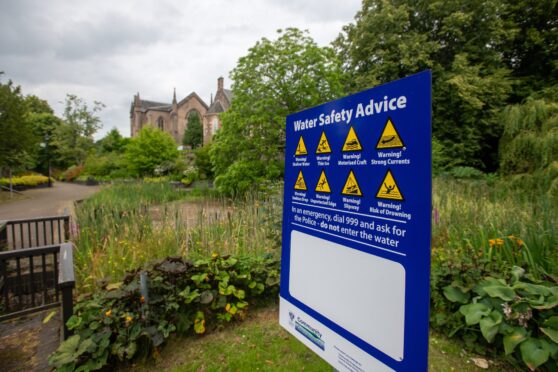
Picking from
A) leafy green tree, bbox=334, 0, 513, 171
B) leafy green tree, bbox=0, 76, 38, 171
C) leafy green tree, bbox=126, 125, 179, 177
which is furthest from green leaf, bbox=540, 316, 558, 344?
leafy green tree, bbox=0, 76, 38, 171

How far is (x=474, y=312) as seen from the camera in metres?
2.31

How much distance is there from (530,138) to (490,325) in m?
8.03

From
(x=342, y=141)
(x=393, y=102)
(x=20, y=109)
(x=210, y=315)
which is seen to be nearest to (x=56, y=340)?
(x=210, y=315)

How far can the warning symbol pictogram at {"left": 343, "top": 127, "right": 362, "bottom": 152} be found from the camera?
1.25 metres

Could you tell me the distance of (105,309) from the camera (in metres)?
2.38

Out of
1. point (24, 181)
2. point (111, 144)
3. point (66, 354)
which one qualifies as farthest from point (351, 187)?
point (111, 144)

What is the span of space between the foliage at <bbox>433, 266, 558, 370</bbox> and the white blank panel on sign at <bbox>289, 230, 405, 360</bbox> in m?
1.60

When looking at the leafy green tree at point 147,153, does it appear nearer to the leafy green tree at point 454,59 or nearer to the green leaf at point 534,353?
the leafy green tree at point 454,59

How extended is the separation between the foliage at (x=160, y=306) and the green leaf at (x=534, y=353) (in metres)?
2.11

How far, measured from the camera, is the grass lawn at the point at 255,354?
2377mm

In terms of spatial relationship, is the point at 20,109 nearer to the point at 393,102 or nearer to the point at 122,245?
the point at 122,245

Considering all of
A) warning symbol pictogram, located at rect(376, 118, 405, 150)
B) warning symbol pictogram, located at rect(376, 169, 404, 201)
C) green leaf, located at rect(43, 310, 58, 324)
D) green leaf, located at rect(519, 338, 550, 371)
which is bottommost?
green leaf, located at rect(43, 310, 58, 324)

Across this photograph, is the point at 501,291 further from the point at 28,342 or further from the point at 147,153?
the point at 147,153

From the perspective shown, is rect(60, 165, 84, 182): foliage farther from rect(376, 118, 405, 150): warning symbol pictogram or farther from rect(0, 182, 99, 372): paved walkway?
rect(376, 118, 405, 150): warning symbol pictogram
